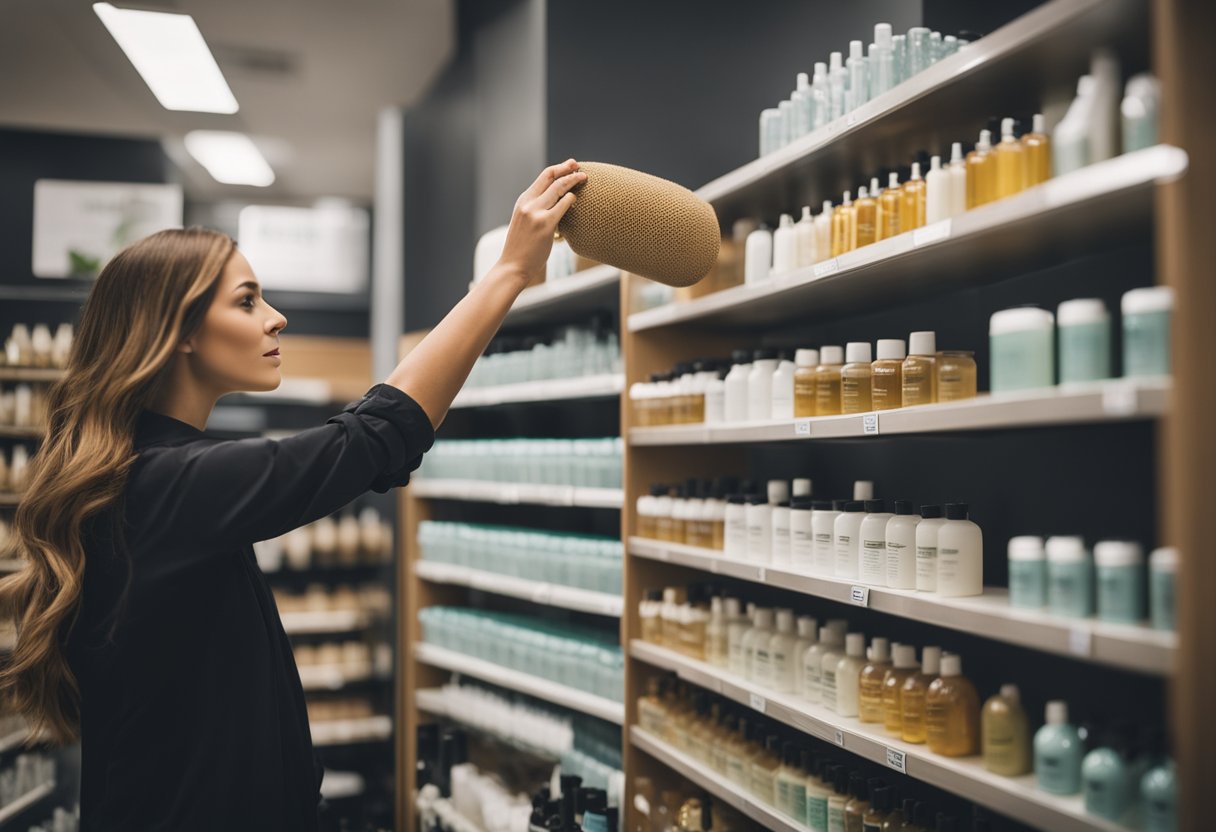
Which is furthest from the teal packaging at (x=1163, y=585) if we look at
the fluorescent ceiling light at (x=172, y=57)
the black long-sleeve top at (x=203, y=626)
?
the fluorescent ceiling light at (x=172, y=57)

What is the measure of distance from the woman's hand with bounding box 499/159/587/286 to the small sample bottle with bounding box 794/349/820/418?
0.97 meters

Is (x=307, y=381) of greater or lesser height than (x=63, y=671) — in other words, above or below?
above

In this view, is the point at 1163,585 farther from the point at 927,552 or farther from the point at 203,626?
the point at 203,626

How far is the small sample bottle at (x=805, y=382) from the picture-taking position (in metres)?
2.46

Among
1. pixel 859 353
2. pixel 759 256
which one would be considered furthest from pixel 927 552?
pixel 759 256

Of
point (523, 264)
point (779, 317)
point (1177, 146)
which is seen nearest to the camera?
point (1177, 146)

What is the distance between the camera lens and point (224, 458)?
147cm

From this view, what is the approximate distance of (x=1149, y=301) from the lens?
1492 mm

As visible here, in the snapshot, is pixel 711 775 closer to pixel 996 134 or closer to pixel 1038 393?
pixel 1038 393

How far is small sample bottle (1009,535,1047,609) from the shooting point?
69.9 inches

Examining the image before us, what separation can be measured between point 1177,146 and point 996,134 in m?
0.62

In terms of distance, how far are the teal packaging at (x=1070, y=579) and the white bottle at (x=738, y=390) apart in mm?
1153

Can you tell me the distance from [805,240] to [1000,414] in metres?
0.91

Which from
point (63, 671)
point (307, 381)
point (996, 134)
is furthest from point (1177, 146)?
point (307, 381)
